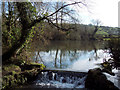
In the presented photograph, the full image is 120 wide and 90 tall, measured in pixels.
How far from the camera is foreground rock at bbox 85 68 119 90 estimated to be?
15.4 ft

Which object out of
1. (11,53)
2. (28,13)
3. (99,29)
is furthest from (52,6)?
(99,29)

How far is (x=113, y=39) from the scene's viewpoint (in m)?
5.05

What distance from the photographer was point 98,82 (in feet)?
16.7

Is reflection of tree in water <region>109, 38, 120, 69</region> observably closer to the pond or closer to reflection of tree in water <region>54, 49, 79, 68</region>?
the pond

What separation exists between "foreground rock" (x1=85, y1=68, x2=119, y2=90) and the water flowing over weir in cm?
45

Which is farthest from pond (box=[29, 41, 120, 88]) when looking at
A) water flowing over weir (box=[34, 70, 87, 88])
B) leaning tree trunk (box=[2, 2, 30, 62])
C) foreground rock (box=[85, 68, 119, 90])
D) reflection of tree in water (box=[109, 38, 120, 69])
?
leaning tree trunk (box=[2, 2, 30, 62])

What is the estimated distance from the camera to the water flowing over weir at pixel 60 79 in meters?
5.68

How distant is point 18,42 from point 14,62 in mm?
1198

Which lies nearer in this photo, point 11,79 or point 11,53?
point 11,79

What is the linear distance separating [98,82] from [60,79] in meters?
2.20

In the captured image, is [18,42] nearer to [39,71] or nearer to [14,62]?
[14,62]

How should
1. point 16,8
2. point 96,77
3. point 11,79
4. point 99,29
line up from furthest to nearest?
point 99,29 → point 16,8 → point 96,77 → point 11,79

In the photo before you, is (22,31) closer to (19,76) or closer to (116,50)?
(19,76)

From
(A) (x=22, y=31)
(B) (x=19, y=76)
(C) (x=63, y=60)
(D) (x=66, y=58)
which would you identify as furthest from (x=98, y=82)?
(D) (x=66, y=58)
